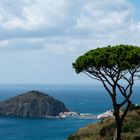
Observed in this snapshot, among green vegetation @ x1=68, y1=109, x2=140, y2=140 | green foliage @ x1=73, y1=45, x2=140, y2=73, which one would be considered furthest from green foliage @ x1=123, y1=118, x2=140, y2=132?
green foliage @ x1=73, y1=45, x2=140, y2=73

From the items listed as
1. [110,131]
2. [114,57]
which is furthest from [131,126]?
[114,57]

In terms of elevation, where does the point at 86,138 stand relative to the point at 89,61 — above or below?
below

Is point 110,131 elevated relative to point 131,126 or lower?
lower

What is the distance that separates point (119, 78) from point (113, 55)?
200cm

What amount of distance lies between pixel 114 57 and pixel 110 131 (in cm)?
695

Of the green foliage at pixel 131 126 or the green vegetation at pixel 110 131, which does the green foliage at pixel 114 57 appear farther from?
the green foliage at pixel 131 126

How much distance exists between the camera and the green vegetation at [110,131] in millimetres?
34463

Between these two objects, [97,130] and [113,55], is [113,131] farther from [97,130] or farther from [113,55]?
[113,55]

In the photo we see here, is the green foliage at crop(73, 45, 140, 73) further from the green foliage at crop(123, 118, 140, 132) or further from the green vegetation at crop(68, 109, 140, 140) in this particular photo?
the green foliage at crop(123, 118, 140, 132)

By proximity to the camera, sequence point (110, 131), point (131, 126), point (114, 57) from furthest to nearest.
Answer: point (110, 131), point (131, 126), point (114, 57)

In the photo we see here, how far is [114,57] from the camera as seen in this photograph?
32.2 m

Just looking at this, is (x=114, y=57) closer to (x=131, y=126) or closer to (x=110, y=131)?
(x=131, y=126)

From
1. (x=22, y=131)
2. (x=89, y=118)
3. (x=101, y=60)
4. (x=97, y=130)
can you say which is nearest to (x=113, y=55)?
(x=101, y=60)

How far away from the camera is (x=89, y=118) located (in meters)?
197
